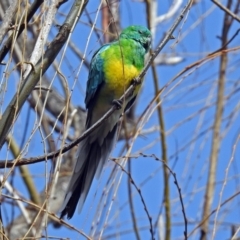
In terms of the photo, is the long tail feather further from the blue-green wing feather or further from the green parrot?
the blue-green wing feather

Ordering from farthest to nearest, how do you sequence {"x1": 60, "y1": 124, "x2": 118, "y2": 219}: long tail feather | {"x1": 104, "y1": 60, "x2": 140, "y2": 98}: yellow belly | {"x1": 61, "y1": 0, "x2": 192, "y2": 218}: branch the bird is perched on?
{"x1": 104, "y1": 60, "x2": 140, "y2": 98}: yellow belly
{"x1": 61, "y1": 0, "x2": 192, "y2": 218}: branch the bird is perched on
{"x1": 60, "y1": 124, "x2": 118, "y2": 219}: long tail feather

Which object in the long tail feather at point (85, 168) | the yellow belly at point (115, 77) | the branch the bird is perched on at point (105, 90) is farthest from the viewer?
the yellow belly at point (115, 77)

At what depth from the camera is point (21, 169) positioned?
434 cm

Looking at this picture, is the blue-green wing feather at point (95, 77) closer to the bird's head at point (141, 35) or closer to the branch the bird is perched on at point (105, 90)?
the branch the bird is perched on at point (105, 90)

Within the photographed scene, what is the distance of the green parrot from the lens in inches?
121

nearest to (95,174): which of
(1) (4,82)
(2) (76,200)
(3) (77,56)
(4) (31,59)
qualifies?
(2) (76,200)

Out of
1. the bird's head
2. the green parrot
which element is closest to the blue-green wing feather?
the green parrot

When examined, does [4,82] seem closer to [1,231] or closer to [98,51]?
[1,231]

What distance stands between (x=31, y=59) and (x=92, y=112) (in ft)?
4.48

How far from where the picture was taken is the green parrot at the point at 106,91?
121 inches

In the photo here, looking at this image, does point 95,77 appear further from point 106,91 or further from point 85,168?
point 85,168

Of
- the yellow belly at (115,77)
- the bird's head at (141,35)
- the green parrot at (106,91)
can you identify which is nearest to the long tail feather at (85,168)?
the green parrot at (106,91)

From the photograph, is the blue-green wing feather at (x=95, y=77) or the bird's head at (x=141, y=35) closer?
the blue-green wing feather at (x=95, y=77)

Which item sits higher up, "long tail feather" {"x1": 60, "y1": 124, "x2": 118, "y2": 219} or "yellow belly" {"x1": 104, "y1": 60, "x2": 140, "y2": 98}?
"yellow belly" {"x1": 104, "y1": 60, "x2": 140, "y2": 98}
